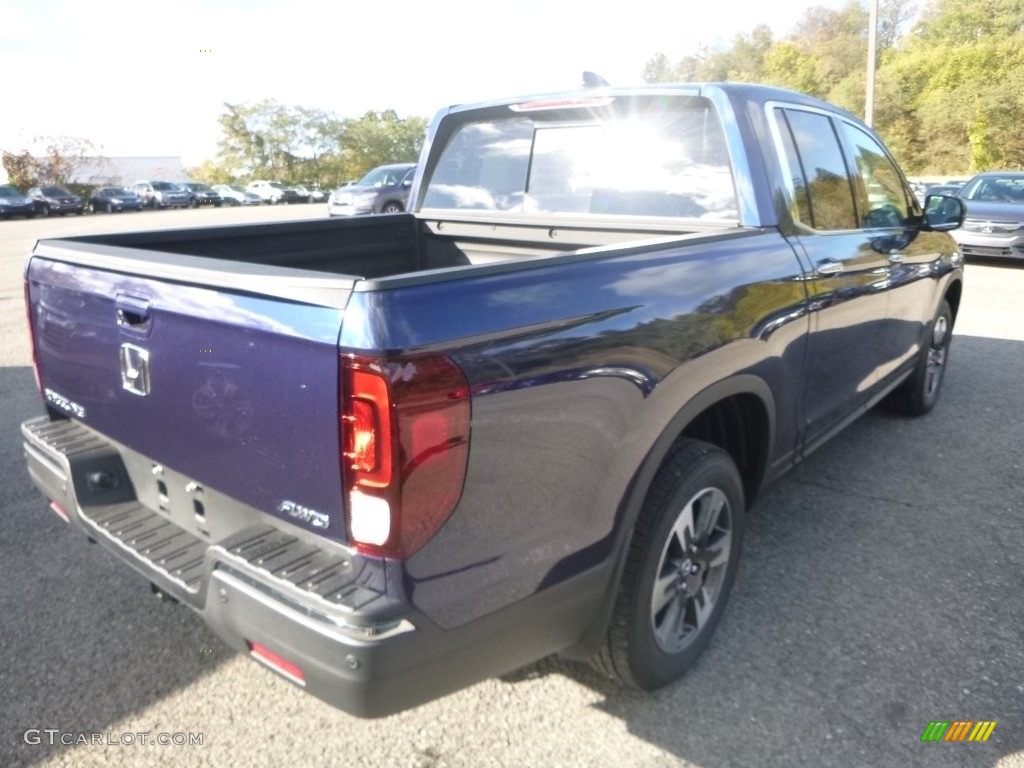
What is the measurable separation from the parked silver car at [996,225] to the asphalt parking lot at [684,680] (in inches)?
383

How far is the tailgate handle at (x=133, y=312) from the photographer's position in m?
2.18

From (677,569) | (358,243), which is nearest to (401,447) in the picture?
(677,569)

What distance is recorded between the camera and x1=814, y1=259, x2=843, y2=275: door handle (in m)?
3.20

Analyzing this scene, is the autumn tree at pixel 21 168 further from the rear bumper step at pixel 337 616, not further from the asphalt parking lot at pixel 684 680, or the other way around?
the rear bumper step at pixel 337 616

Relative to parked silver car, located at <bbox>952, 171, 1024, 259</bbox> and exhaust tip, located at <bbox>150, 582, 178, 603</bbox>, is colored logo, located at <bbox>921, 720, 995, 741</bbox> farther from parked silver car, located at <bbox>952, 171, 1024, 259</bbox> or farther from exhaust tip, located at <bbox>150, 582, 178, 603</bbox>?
parked silver car, located at <bbox>952, 171, 1024, 259</bbox>

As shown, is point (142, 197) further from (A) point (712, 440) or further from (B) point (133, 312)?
(A) point (712, 440)

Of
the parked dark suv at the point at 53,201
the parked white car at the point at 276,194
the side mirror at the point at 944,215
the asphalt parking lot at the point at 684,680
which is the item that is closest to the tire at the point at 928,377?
the side mirror at the point at 944,215

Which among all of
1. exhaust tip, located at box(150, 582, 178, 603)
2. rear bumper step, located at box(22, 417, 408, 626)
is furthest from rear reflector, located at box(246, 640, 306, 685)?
exhaust tip, located at box(150, 582, 178, 603)

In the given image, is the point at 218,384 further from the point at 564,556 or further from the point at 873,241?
the point at 873,241

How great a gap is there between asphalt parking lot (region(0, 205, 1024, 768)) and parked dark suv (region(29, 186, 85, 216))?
131 feet

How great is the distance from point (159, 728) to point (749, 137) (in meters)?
2.86

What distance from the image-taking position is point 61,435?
2734 millimetres

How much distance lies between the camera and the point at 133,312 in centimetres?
223

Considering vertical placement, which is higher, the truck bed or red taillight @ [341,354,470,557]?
the truck bed
